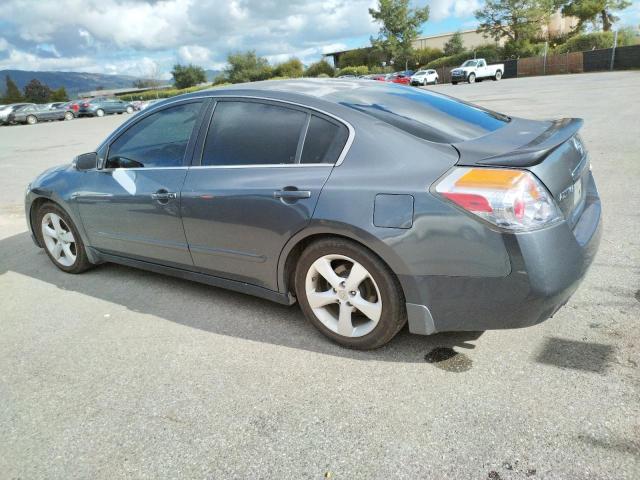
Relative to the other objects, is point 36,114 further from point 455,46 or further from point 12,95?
point 12,95

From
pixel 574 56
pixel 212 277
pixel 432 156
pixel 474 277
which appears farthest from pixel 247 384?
pixel 574 56

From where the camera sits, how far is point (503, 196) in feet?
7.72

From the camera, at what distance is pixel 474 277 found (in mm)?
2471

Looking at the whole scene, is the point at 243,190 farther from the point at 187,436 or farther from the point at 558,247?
the point at 558,247

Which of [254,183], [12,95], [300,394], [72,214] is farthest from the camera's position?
[12,95]

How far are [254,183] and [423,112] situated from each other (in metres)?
1.12

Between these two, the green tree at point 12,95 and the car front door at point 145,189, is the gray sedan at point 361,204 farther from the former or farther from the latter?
the green tree at point 12,95

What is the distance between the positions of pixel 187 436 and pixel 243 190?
1.45 m

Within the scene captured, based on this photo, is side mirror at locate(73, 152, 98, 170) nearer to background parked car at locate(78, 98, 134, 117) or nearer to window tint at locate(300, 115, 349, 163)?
window tint at locate(300, 115, 349, 163)

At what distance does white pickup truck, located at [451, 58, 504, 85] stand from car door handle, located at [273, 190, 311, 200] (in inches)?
1687

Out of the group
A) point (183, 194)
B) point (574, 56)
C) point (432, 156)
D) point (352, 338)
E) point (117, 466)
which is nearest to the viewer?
point (117, 466)

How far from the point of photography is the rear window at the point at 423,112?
284cm

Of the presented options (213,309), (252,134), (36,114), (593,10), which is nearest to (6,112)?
(36,114)

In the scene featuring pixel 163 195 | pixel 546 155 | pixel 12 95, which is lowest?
pixel 12 95
